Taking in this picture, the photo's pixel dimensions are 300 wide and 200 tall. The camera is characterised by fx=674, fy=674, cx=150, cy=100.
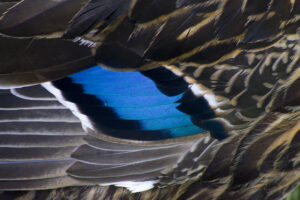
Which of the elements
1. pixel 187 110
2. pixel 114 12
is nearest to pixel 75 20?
pixel 114 12

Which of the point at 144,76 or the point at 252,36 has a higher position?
the point at 252,36

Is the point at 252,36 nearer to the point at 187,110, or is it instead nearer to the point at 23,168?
the point at 187,110

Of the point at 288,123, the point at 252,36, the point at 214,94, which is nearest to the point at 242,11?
the point at 252,36


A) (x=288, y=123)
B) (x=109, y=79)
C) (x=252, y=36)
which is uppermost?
(x=252, y=36)

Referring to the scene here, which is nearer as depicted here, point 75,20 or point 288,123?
point 75,20
